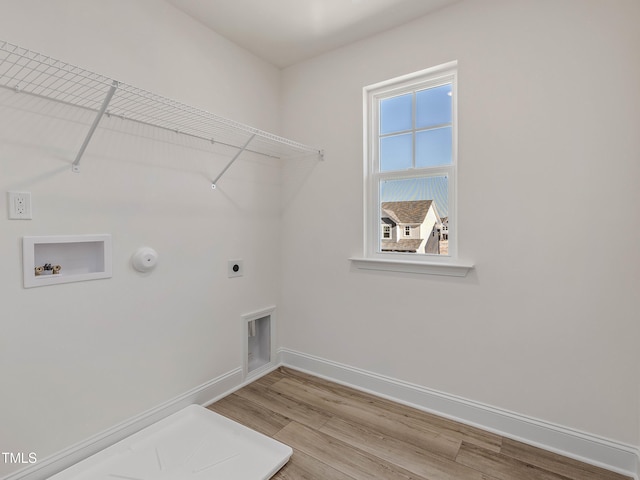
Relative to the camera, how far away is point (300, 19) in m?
2.08

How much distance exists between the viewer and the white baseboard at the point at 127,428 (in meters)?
1.45

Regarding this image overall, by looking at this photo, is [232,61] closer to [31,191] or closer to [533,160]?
[31,191]

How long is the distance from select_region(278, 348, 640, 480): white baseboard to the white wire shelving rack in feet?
5.61

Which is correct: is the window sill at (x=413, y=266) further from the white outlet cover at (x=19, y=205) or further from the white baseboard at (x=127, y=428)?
the white outlet cover at (x=19, y=205)

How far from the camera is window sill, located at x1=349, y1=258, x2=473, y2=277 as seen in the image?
195 centimetres

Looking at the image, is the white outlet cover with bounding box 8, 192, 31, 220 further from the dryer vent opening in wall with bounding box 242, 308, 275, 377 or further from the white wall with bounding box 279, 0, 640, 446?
the white wall with bounding box 279, 0, 640, 446

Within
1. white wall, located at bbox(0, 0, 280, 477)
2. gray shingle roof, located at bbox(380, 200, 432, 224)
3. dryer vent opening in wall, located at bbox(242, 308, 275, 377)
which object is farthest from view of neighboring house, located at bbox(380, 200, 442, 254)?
dryer vent opening in wall, located at bbox(242, 308, 275, 377)

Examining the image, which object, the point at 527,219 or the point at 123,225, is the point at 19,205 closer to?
the point at 123,225

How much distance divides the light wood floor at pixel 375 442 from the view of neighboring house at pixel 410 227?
41.5 inches

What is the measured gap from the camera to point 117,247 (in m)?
1.72

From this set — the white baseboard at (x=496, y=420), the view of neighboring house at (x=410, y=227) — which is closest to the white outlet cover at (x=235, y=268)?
the white baseboard at (x=496, y=420)

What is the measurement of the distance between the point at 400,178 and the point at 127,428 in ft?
7.19

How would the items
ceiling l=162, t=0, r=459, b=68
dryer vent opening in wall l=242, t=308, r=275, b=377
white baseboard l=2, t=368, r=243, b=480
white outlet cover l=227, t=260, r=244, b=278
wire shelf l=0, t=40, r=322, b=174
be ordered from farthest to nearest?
1. dryer vent opening in wall l=242, t=308, r=275, b=377
2. white outlet cover l=227, t=260, r=244, b=278
3. ceiling l=162, t=0, r=459, b=68
4. white baseboard l=2, t=368, r=243, b=480
5. wire shelf l=0, t=40, r=322, b=174

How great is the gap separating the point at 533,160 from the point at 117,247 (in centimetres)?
224
